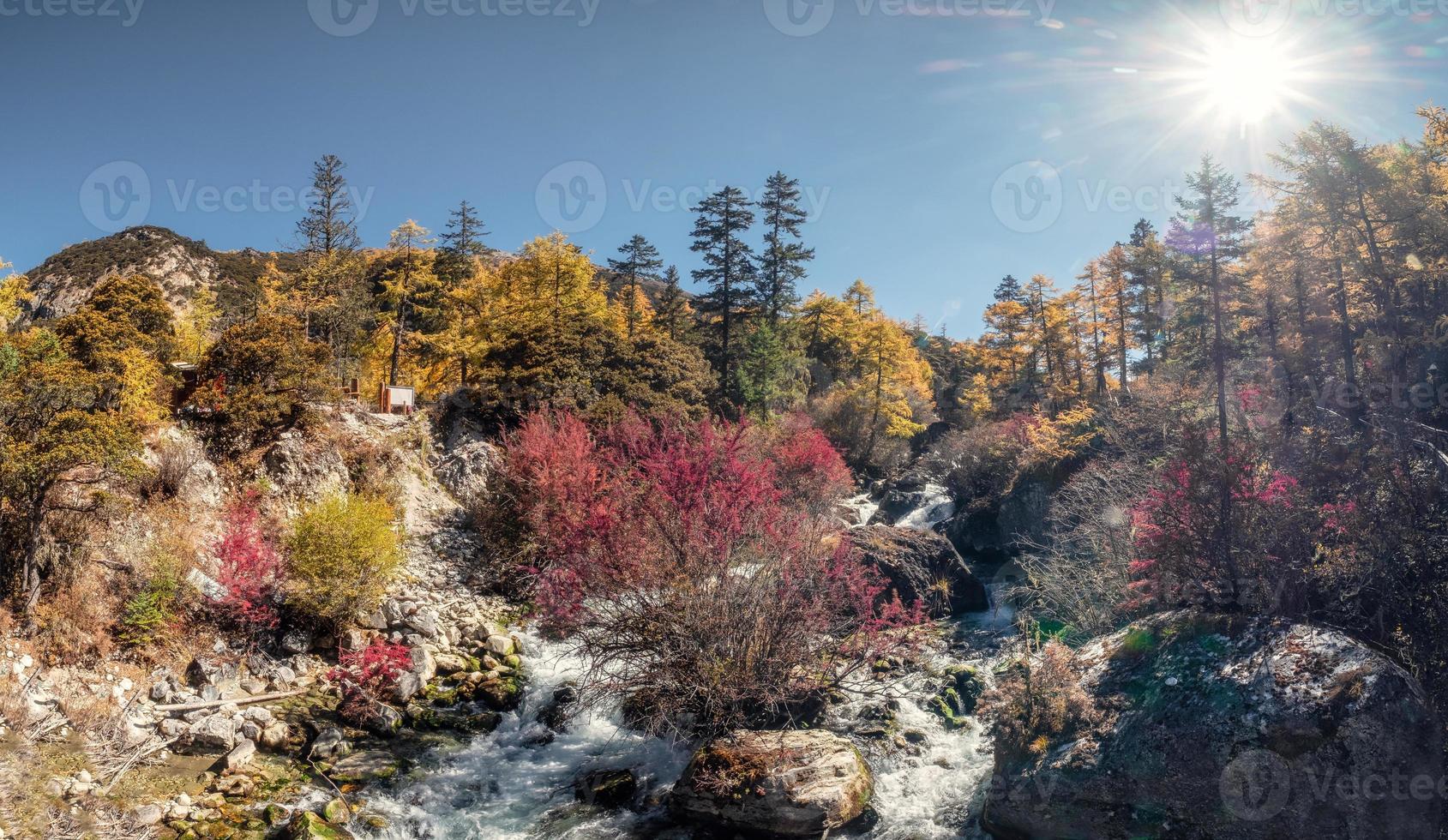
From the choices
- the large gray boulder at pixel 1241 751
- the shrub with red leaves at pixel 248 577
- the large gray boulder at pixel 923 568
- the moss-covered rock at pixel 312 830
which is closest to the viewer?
the large gray boulder at pixel 1241 751

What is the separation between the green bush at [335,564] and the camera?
12.5 m

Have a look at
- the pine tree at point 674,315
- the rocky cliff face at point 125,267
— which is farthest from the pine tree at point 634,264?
the rocky cliff face at point 125,267

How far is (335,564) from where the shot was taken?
497 inches

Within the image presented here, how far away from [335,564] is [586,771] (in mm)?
6592

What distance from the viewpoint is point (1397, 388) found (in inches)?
464

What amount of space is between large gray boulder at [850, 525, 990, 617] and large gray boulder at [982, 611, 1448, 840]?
7492 millimetres

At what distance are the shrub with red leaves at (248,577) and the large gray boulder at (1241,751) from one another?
13.0 m

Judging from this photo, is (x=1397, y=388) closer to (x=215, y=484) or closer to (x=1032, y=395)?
(x=215, y=484)

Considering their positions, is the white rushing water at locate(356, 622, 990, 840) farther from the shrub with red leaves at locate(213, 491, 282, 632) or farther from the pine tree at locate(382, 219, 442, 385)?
the pine tree at locate(382, 219, 442, 385)

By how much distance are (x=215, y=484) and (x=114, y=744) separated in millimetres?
7384

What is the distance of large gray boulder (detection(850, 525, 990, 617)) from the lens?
1673 centimetres

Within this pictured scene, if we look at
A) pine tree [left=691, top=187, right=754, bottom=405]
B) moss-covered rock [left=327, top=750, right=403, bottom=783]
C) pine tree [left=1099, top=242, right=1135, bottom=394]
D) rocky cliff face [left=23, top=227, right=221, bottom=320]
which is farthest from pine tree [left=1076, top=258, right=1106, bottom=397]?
rocky cliff face [left=23, top=227, right=221, bottom=320]

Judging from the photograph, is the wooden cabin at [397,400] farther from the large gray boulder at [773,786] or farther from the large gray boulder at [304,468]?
the large gray boulder at [773,786]

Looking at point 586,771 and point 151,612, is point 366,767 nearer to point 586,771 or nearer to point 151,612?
point 586,771
